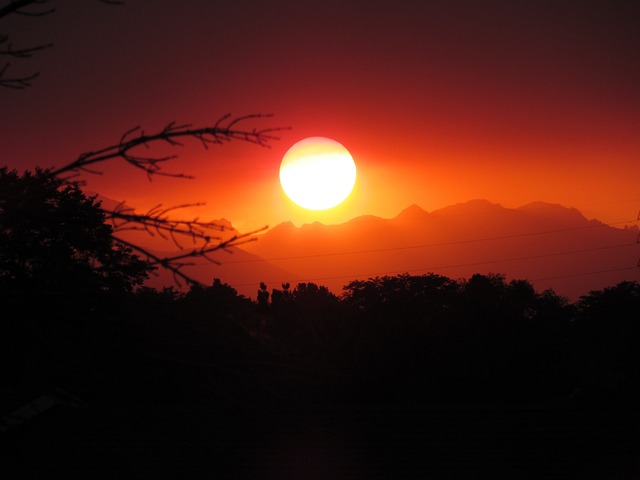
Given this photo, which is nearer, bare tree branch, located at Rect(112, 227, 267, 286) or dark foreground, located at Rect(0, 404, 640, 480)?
bare tree branch, located at Rect(112, 227, 267, 286)

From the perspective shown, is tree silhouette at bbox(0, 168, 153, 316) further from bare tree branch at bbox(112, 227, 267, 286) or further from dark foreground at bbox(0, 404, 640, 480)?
dark foreground at bbox(0, 404, 640, 480)

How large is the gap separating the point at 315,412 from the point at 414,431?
212 cm

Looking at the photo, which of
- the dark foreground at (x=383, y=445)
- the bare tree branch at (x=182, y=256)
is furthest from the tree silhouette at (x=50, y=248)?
the dark foreground at (x=383, y=445)

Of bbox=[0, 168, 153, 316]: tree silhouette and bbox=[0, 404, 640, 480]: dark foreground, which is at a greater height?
bbox=[0, 168, 153, 316]: tree silhouette

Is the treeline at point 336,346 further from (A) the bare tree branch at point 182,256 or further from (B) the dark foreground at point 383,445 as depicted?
(B) the dark foreground at point 383,445

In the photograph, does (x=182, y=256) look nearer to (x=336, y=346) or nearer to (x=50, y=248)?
(x=50, y=248)

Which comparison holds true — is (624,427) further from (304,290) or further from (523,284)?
(523,284)

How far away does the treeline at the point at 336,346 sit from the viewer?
2330 mm

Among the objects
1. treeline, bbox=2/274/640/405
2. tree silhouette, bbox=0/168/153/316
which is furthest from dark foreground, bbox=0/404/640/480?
tree silhouette, bbox=0/168/153/316

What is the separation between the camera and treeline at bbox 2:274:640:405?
2330mm

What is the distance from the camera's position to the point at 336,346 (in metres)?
34.5

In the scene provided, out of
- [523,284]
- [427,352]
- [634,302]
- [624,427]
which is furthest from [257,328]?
[523,284]

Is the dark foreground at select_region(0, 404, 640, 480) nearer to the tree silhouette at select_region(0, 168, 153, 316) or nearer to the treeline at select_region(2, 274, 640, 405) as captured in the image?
the treeline at select_region(2, 274, 640, 405)

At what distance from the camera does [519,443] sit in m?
11.0
